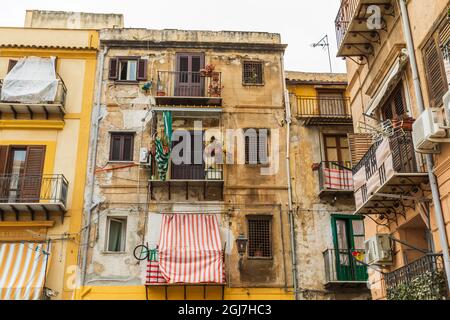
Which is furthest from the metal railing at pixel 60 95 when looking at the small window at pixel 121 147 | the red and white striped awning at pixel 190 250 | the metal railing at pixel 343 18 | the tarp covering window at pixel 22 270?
the metal railing at pixel 343 18

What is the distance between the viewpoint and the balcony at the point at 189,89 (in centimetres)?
2061

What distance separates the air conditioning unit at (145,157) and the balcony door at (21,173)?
3.56 meters

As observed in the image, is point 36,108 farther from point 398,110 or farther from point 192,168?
point 398,110

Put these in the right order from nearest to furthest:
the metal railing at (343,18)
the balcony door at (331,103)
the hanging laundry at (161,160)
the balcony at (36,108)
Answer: the metal railing at (343,18) < the hanging laundry at (161,160) < the balcony at (36,108) < the balcony door at (331,103)

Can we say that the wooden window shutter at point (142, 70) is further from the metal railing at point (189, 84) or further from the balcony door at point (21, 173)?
the balcony door at point (21, 173)

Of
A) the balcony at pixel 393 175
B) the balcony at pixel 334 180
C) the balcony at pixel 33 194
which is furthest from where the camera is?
the balcony at pixel 334 180

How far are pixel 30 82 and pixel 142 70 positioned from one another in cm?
422

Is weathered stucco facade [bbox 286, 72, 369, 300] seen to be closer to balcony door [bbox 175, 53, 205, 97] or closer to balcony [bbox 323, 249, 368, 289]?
balcony [bbox 323, 249, 368, 289]

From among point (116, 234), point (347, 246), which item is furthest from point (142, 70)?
point (347, 246)

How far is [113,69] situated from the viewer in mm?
21375

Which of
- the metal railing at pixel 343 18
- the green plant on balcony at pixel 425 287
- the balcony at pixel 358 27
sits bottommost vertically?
the green plant on balcony at pixel 425 287

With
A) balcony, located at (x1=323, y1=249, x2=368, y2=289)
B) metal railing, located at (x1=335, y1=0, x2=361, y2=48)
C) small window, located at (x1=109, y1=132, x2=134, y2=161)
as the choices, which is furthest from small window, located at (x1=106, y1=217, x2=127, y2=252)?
metal railing, located at (x1=335, y1=0, x2=361, y2=48)

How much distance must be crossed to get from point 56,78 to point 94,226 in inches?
234
